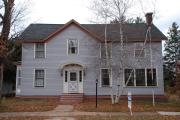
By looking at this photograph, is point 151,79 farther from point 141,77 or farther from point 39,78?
point 39,78

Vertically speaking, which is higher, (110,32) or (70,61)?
(110,32)

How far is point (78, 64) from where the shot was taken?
31.2 metres

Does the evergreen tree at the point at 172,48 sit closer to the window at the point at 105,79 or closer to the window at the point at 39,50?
the window at the point at 105,79

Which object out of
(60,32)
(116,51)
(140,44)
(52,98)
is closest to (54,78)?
(52,98)

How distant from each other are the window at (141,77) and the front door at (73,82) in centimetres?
488

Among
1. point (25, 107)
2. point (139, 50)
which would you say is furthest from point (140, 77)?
point (25, 107)

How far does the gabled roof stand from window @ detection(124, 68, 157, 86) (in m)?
3.15

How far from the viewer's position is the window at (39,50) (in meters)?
31.8

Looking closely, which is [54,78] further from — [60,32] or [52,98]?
[60,32]

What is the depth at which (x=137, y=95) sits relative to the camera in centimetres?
3136

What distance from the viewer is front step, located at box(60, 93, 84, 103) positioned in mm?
29406

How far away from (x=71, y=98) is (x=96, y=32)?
7.82 m

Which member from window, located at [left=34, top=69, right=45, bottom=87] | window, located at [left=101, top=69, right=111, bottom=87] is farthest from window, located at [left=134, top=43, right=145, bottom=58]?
window, located at [left=34, top=69, right=45, bottom=87]

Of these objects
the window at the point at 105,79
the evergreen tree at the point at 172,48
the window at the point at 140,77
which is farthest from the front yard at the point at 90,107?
the evergreen tree at the point at 172,48
